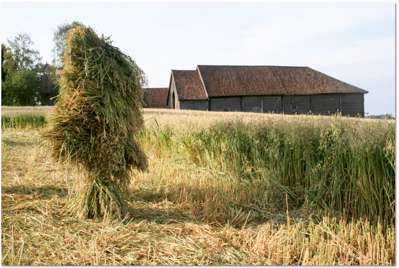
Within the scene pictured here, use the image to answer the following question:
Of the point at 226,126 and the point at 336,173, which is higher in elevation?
the point at 226,126

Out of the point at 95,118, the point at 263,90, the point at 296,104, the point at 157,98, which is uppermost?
the point at 157,98

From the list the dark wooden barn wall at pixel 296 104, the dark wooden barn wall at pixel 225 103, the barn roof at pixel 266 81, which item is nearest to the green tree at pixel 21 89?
the barn roof at pixel 266 81

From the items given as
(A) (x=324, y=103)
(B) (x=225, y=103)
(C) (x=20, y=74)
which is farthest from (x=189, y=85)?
(C) (x=20, y=74)

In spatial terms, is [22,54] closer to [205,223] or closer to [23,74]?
[23,74]

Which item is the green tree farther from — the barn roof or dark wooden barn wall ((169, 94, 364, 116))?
the barn roof

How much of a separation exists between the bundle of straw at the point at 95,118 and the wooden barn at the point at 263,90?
24.0 metres

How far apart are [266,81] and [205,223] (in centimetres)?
2701

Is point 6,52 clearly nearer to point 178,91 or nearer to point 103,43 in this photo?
point 178,91

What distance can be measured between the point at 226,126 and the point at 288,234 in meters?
3.23

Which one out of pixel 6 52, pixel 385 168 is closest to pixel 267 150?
pixel 385 168

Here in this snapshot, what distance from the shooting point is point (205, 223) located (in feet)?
12.6

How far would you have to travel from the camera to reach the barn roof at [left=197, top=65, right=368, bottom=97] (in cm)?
2816

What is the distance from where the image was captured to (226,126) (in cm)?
625

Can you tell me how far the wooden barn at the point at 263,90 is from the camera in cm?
2816
